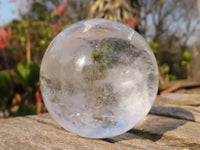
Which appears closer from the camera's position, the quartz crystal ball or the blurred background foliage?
the quartz crystal ball

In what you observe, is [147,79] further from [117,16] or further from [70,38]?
[117,16]

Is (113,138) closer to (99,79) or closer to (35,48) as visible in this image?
(99,79)

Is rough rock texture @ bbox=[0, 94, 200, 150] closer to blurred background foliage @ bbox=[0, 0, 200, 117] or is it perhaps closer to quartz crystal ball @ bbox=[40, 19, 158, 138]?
quartz crystal ball @ bbox=[40, 19, 158, 138]

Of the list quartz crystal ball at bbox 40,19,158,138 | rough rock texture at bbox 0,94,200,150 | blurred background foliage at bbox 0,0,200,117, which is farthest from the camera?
blurred background foliage at bbox 0,0,200,117

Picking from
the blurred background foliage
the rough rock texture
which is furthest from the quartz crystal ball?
the blurred background foliage

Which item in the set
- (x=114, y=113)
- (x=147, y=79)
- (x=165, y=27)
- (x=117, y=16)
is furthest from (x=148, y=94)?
(x=165, y=27)

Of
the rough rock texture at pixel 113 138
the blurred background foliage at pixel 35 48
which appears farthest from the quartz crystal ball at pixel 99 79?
the blurred background foliage at pixel 35 48
